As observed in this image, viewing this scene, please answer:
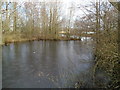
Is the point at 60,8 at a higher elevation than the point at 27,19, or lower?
higher

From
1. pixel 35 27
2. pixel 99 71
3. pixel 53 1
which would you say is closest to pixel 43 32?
pixel 35 27

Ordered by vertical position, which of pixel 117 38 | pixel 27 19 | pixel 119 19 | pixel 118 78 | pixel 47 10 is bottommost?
pixel 118 78

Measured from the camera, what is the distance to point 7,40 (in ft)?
38.7

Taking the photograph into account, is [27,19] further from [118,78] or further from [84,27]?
[118,78]

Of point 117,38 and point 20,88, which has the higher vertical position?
point 117,38

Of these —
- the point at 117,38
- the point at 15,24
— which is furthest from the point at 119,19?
the point at 15,24

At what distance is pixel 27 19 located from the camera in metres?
15.5

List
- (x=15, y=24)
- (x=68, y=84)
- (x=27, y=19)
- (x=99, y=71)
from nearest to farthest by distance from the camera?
(x=68, y=84), (x=99, y=71), (x=15, y=24), (x=27, y=19)

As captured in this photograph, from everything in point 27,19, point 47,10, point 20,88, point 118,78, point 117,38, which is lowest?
point 20,88

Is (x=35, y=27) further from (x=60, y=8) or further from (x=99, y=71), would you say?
(x=99, y=71)

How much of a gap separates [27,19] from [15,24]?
2.23m

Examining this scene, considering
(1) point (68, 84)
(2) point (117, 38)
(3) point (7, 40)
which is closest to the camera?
(2) point (117, 38)

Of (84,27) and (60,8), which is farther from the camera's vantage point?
(60,8)

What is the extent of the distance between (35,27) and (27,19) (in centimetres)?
121
